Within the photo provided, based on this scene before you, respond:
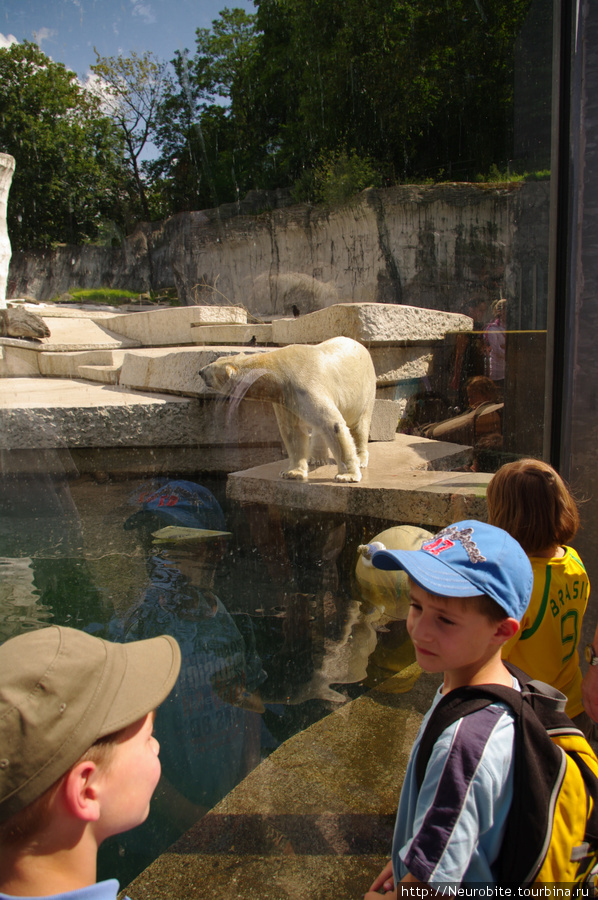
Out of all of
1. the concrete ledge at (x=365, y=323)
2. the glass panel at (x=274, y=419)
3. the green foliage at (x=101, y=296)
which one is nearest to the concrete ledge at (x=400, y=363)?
the glass panel at (x=274, y=419)

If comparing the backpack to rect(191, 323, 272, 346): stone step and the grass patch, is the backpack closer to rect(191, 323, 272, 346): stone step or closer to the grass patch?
the grass patch

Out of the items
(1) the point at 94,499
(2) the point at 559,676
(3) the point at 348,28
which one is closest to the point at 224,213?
(3) the point at 348,28

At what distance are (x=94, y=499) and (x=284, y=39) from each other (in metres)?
2.60

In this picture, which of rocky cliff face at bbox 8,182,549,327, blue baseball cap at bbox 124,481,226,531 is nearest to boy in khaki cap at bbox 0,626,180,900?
rocky cliff face at bbox 8,182,549,327

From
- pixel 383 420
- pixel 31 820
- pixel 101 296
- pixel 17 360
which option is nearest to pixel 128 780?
pixel 31 820

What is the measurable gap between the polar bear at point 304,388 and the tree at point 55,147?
1.00 meters

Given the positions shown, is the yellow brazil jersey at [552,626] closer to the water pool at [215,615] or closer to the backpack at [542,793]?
the backpack at [542,793]

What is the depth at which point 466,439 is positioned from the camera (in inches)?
159

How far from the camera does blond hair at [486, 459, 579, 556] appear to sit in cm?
145

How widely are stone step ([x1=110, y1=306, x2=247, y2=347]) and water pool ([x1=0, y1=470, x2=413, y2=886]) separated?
1.00 meters

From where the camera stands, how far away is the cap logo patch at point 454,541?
102cm

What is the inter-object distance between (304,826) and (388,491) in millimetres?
1791

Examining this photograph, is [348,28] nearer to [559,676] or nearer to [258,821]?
[559,676]

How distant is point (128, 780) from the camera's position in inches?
30.6
